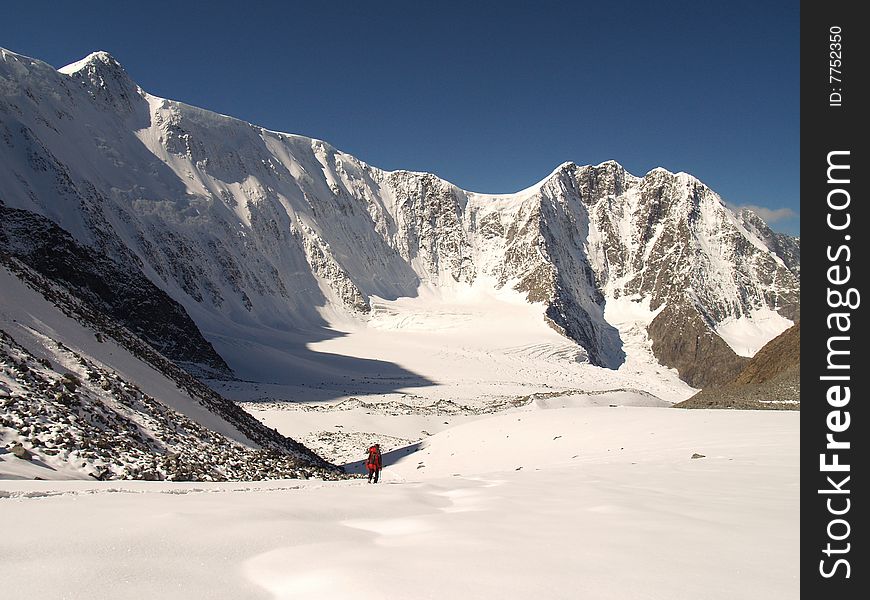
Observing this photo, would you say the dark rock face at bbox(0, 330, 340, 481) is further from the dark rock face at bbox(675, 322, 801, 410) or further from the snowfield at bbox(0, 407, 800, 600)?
the dark rock face at bbox(675, 322, 801, 410)

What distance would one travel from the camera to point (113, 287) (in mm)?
44188

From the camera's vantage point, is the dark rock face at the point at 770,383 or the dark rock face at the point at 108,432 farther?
the dark rock face at the point at 770,383

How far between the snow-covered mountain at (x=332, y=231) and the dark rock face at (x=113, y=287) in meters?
1.56

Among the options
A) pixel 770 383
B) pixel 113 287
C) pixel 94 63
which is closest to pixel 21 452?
pixel 770 383

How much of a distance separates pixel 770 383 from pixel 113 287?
4458 cm

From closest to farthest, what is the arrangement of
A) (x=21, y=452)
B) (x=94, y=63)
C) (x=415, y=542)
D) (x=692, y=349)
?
(x=415, y=542), (x=21, y=452), (x=94, y=63), (x=692, y=349)

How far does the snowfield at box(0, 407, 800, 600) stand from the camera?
8.18 ft

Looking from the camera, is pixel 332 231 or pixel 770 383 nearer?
pixel 770 383

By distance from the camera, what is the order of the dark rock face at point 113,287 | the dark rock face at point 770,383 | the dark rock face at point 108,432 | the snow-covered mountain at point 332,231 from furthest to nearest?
the snow-covered mountain at point 332,231
the dark rock face at point 113,287
the dark rock face at point 770,383
the dark rock face at point 108,432

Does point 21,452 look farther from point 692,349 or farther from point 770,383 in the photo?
point 692,349

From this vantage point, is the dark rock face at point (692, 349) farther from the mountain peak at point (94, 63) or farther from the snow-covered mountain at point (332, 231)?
the mountain peak at point (94, 63)

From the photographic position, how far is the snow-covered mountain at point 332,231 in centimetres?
6838

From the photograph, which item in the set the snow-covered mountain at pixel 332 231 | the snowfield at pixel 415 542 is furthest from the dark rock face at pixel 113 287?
the snowfield at pixel 415 542
